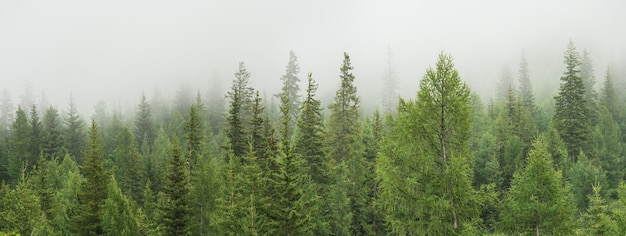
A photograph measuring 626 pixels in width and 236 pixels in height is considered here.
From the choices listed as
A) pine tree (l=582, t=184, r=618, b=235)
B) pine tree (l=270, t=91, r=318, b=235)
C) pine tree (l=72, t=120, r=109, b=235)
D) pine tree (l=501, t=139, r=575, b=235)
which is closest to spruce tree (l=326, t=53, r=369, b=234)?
pine tree (l=270, t=91, r=318, b=235)

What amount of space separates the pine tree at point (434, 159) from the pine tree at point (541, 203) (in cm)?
414

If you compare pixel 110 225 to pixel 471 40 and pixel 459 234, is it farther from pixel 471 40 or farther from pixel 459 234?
pixel 471 40

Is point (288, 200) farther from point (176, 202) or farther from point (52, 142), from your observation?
point (52, 142)

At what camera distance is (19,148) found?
52.9 m

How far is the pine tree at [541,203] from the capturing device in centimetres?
1617

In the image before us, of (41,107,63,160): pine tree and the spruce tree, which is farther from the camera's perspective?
(41,107,63,160): pine tree

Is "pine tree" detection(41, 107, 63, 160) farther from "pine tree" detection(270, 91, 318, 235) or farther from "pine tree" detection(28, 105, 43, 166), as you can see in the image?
"pine tree" detection(270, 91, 318, 235)

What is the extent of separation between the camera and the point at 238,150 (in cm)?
3083

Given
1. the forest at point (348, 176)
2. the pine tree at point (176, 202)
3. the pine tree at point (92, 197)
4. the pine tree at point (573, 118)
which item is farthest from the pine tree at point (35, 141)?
the pine tree at point (573, 118)

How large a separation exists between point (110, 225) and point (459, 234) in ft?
64.9

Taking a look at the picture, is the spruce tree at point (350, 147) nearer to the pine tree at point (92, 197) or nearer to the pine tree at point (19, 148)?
the pine tree at point (92, 197)

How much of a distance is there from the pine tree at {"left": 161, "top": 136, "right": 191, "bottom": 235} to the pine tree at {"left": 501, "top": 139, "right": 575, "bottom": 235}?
60.7 ft

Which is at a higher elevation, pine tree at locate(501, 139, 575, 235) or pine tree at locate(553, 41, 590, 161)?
pine tree at locate(553, 41, 590, 161)

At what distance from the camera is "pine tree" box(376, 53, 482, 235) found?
1340cm
